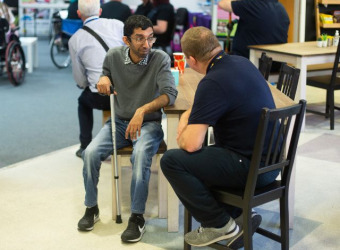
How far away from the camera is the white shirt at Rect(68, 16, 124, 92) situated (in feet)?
13.5

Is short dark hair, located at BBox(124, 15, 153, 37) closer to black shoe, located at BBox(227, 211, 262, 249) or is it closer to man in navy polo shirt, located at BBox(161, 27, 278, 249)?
man in navy polo shirt, located at BBox(161, 27, 278, 249)

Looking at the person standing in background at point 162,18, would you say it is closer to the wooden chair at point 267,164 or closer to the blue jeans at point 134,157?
the blue jeans at point 134,157

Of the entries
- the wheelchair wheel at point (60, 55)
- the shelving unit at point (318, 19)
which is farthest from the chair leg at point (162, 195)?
the wheelchair wheel at point (60, 55)

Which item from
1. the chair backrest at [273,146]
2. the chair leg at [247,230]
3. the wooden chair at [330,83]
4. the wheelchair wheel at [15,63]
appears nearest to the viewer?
the chair backrest at [273,146]

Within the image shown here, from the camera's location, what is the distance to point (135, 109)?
334 centimetres

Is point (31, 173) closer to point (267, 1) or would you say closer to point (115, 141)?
point (115, 141)

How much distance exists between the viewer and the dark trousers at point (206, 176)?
2582mm

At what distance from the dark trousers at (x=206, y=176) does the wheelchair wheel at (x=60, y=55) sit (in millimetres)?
6309

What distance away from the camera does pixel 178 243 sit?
3119mm

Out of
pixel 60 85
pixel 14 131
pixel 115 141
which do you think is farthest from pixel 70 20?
pixel 115 141

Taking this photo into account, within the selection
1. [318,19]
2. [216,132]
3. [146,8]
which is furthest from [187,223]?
[146,8]

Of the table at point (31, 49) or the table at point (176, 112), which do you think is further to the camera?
the table at point (31, 49)

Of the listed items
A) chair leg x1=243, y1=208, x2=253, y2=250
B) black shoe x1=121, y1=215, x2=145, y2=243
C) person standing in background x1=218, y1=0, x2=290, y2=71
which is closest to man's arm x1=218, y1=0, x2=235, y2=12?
person standing in background x1=218, y1=0, x2=290, y2=71

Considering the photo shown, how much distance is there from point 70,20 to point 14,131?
9.35 ft
